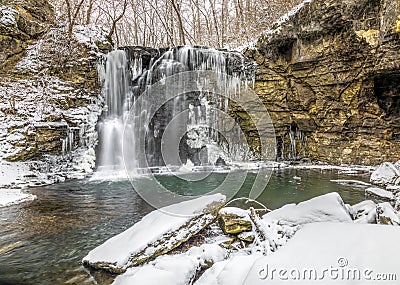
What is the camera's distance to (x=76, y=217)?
5.18 meters

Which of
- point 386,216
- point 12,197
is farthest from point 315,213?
point 12,197

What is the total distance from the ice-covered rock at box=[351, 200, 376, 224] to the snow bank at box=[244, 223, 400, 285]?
3.21ft

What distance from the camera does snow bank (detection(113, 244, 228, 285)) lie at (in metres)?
2.57

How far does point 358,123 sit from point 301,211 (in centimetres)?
946

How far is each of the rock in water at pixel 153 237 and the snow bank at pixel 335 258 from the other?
37.7 inches

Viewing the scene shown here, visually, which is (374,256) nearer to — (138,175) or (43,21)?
(138,175)

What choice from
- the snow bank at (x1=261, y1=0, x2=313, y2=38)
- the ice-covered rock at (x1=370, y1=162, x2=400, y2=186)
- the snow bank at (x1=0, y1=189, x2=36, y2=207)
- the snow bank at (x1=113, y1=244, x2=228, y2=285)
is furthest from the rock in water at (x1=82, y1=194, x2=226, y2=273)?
the snow bank at (x1=261, y1=0, x2=313, y2=38)

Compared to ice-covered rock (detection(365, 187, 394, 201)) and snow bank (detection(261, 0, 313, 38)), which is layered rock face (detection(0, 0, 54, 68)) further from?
ice-covered rock (detection(365, 187, 394, 201))

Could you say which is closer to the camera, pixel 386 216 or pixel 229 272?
pixel 229 272

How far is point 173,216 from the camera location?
3600 millimetres

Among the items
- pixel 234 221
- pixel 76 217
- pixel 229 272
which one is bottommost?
pixel 76 217

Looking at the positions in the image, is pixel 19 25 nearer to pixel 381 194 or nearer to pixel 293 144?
pixel 293 144

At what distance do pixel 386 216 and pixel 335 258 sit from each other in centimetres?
128

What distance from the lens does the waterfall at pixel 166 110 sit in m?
11.5
